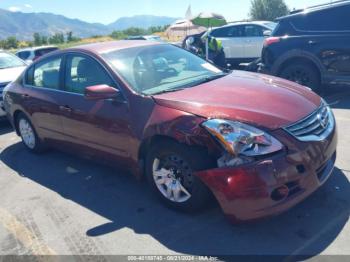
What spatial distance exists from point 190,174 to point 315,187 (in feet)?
3.46

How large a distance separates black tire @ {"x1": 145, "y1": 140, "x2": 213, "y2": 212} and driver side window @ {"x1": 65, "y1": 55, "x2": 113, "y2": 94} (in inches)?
40.0

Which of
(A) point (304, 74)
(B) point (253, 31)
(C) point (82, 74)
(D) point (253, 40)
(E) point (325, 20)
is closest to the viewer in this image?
(C) point (82, 74)

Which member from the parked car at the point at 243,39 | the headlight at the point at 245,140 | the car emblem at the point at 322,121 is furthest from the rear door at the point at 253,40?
the headlight at the point at 245,140

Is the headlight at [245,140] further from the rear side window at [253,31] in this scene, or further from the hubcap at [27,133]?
the rear side window at [253,31]

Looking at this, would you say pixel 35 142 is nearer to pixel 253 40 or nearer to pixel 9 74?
pixel 9 74

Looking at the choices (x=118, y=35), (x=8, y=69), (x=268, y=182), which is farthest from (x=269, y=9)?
(x=268, y=182)

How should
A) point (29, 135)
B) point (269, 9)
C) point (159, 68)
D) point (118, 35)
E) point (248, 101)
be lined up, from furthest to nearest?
point (118, 35)
point (269, 9)
point (29, 135)
point (159, 68)
point (248, 101)

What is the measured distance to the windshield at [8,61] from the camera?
29.0 feet

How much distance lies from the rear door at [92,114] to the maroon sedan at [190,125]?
0.01 metres

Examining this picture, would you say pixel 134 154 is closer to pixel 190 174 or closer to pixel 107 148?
pixel 107 148

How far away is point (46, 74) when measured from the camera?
5.13 m

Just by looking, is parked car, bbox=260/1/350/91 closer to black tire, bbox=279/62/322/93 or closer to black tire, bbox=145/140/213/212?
black tire, bbox=279/62/322/93

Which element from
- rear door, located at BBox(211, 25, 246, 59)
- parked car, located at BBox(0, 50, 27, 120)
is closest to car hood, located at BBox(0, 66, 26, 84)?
parked car, located at BBox(0, 50, 27, 120)

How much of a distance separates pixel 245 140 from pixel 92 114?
193 cm
